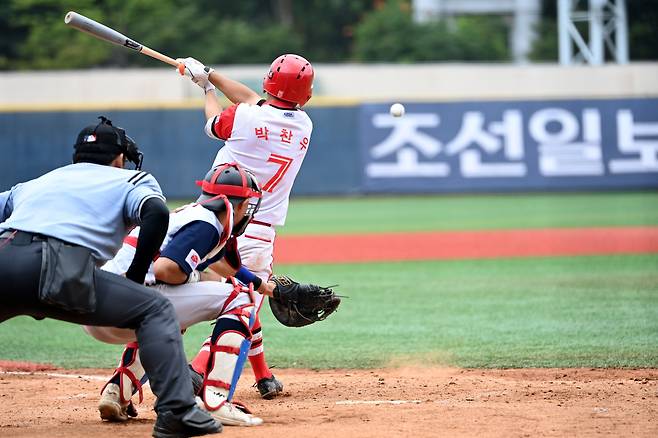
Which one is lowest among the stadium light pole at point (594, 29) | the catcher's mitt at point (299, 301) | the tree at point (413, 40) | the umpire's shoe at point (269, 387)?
the umpire's shoe at point (269, 387)

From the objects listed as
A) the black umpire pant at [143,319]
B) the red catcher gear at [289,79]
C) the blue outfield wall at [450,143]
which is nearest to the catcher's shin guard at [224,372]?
the black umpire pant at [143,319]

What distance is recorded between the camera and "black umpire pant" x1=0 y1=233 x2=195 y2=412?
16.0 ft

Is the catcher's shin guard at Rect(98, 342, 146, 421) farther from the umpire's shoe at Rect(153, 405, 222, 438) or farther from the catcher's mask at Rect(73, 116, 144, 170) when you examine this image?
the catcher's mask at Rect(73, 116, 144, 170)

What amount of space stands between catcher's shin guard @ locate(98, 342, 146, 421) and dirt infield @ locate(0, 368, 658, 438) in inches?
3.1

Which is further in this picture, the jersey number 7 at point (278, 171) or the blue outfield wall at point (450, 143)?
the blue outfield wall at point (450, 143)

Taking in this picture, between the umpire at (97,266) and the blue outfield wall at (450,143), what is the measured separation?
18228mm

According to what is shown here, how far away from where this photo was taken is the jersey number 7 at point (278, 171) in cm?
650

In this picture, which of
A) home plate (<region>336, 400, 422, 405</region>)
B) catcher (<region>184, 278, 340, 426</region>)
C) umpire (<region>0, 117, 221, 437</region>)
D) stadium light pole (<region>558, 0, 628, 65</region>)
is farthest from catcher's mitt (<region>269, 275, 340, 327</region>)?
stadium light pole (<region>558, 0, 628, 65</region>)

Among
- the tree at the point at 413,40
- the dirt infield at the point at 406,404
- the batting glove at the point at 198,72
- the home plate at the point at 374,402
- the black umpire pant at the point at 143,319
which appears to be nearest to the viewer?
the black umpire pant at the point at 143,319

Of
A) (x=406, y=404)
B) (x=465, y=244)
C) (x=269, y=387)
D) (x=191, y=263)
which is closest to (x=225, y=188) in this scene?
(x=191, y=263)

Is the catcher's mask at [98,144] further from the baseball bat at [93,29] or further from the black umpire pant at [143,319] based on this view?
the baseball bat at [93,29]

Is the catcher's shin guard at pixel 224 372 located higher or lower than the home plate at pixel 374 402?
higher

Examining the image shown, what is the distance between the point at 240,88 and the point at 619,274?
271 inches

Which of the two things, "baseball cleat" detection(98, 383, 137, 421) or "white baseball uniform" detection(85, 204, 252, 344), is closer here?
"white baseball uniform" detection(85, 204, 252, 344)
